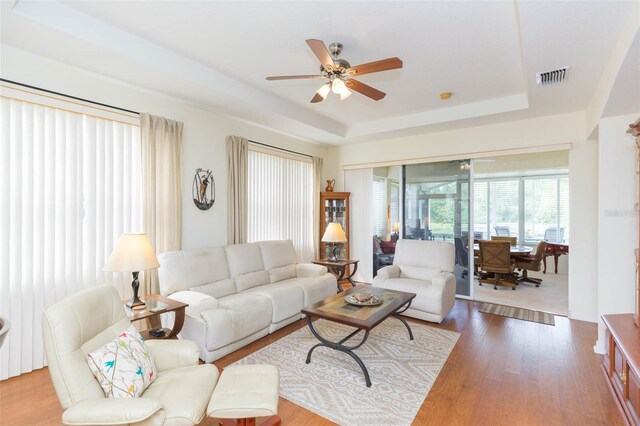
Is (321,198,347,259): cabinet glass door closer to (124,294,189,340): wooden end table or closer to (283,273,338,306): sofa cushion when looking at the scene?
(283,273,338,306): sofa cushion

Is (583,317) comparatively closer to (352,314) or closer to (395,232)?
(395,232)

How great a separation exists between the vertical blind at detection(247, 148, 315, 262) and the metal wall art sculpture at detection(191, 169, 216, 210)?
0.67 metres

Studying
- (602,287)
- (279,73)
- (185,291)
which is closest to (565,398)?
(602,287)

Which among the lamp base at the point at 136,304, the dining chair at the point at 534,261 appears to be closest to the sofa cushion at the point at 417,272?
the dining chair at the point at 534,261

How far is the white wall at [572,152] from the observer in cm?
391

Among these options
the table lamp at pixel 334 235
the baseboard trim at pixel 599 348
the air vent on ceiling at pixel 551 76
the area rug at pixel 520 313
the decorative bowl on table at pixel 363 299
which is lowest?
the area rug at pixel 520 313

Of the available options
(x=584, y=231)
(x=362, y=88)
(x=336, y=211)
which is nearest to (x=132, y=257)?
(x=362, y=88)

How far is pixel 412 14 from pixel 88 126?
118 inches

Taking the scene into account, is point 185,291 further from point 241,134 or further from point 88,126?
point 241,134

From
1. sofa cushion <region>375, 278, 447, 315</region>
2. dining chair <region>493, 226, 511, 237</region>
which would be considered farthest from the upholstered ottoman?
dining chair <region>493, 226, 511, 237</region>

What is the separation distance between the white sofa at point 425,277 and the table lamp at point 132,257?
8.98 feet

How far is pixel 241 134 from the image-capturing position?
14.6ft

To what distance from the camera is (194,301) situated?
113 inches

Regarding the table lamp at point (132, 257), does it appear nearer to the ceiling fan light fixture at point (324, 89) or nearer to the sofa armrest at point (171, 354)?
the sofa armrest at point (171, 354)
